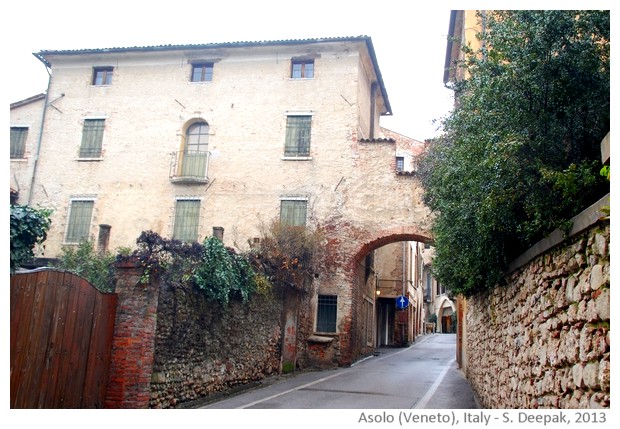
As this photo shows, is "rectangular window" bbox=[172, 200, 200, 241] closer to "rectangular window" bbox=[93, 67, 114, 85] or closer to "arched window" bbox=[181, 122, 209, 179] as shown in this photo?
"arched window" bbox=[181, 122, 209, 179]

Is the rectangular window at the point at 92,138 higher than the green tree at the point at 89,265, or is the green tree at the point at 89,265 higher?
the rectangular window at the point at 92,138

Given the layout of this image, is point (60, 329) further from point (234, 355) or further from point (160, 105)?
point (160, 105)

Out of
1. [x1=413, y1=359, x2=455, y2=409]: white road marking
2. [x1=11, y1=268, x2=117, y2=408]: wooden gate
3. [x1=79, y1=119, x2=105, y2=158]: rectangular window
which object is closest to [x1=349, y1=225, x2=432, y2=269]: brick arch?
[x1=413, y1=359, x2=455, y2=409]: white road marking

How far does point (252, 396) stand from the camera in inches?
419

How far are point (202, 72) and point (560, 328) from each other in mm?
18017

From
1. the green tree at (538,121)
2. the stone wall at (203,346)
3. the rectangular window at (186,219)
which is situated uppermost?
the rectangular window at (186,219)

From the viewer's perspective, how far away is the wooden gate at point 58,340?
20.5 feet

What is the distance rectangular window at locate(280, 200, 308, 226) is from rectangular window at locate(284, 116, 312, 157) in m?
1.73

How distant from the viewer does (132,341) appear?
810 cm

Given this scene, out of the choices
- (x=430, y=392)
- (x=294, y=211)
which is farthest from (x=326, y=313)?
(x=430, y=392)

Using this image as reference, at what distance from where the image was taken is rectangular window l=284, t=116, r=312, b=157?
18.9m

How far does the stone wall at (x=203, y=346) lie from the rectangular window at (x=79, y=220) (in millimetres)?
9335

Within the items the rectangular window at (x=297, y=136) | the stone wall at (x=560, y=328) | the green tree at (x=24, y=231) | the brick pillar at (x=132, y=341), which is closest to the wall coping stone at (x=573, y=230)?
the stone wall at (x=560, y=328)

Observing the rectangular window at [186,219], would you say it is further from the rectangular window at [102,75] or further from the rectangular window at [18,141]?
the rectangular window at [18,141]
